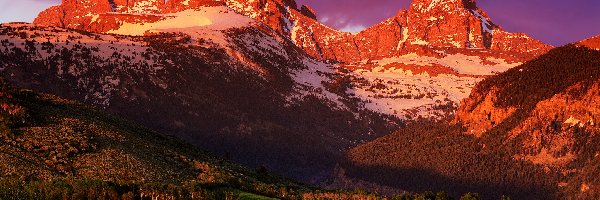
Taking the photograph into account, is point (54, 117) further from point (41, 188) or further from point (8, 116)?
point (41, 188)

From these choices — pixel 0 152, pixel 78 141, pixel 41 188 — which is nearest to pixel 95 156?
pixel 78 141

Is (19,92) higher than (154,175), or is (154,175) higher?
(19,92)

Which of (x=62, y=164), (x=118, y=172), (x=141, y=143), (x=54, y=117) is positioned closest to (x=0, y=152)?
(x=62, y=164)

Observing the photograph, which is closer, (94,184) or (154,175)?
(94,184)

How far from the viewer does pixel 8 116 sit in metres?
160

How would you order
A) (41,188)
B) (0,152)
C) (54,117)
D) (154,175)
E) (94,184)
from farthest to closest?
(54,117) < (154,175) < (0,152) < (94,184) < (41,188)

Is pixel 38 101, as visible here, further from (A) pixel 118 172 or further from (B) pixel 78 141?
(A) pixel 118 172

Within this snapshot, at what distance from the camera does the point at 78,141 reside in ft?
518

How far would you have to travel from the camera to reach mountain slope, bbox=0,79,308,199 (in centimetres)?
13600

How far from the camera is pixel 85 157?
6014 inches

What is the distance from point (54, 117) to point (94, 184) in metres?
46.7

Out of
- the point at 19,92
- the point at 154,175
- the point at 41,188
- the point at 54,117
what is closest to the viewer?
the point at 41,188

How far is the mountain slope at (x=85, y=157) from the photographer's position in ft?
446

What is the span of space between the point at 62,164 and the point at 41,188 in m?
24.2
